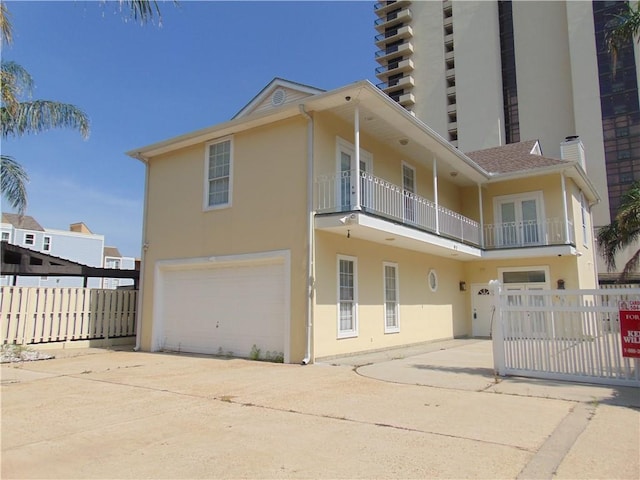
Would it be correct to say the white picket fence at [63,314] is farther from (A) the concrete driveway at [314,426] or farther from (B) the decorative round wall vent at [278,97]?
(B) the decorative round wall vent at [278,97]

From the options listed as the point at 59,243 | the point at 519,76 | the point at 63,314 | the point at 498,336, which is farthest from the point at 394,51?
the point at 498,336

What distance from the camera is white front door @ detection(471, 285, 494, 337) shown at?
18438mm

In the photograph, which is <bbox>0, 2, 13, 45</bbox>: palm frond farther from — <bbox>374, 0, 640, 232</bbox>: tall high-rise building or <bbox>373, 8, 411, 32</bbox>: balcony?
<bbox>373, 8, 411, 32</bbox>: balcony

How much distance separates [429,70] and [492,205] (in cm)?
4675

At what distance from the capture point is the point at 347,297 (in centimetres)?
1194

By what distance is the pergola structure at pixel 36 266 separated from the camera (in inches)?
565

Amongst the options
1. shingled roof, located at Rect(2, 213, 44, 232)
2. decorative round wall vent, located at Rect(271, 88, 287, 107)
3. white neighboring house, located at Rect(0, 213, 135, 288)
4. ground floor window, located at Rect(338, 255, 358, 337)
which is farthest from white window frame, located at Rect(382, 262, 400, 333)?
shingled roof, located at Rect(2, 213, 44, 232)

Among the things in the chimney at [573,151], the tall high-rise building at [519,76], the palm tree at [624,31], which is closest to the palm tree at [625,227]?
the chimney at [573,151]

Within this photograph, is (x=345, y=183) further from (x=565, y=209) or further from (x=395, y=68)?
(x=395, y=68)

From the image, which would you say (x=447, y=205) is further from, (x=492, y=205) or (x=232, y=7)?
(x=232, y=7)

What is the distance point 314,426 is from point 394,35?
66.6 m

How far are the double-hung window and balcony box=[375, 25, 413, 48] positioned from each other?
56945mm

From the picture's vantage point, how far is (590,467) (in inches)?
157

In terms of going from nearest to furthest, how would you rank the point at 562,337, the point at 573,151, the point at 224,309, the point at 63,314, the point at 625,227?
the point at 562,337 → the point at 224,309 → the point at 63,314 → the point at 625,227 → the point at 573,151
